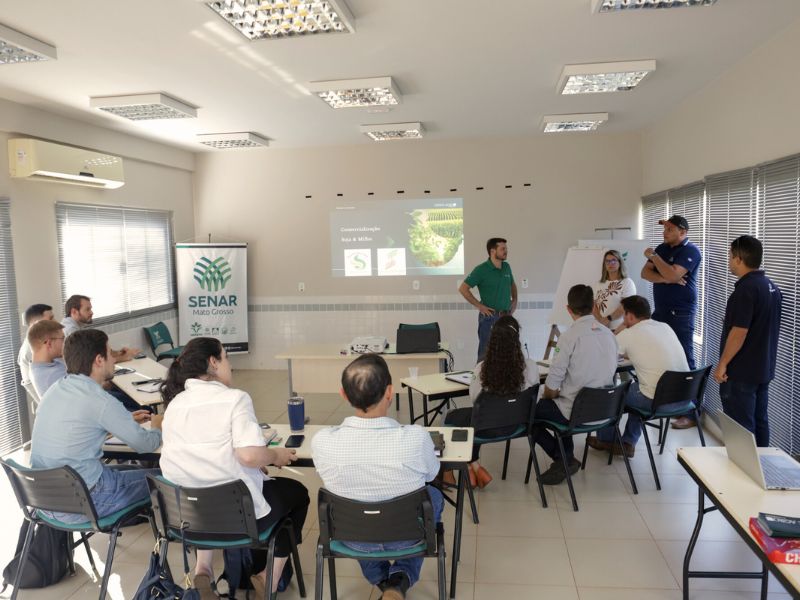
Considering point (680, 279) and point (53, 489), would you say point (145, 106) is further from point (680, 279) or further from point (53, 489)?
point (680, 279)

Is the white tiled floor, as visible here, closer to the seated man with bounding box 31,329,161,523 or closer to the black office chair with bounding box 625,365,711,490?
the black office chair with bounding box 625,365,711,490

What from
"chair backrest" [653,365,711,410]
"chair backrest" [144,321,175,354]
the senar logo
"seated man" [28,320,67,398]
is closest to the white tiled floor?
"chair backrest" [653,365,711,410]

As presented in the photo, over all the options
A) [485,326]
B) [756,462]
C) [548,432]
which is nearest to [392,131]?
[485,326]

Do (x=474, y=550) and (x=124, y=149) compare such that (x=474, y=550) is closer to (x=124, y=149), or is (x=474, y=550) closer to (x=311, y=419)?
(x=311, y=419)

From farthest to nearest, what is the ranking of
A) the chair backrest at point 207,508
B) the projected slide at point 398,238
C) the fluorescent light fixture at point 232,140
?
the projected slide at point 398,238
the fluorescent light fixture at point 232,140
the chair backrest at point 207,508

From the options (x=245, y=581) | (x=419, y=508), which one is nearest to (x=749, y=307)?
(x=419, y=508)

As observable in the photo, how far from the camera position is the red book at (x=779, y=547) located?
169 centimetres

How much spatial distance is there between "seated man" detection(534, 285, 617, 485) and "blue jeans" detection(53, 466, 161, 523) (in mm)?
2579

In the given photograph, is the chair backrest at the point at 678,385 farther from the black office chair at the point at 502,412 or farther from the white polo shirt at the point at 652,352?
the black office chair at the point at 502,412

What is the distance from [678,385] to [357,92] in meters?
3.50

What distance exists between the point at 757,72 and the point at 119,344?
681 cm

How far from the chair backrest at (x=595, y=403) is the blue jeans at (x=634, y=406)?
1.07 ft

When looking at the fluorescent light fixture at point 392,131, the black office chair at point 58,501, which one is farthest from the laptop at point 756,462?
the fluorescent light fixture at point 392,131

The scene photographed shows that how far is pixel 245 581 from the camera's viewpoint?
2881 mm
